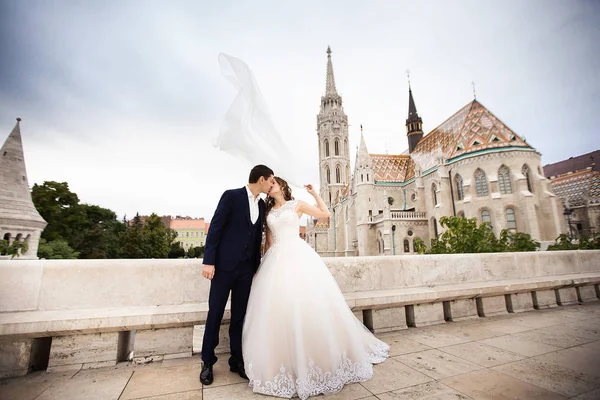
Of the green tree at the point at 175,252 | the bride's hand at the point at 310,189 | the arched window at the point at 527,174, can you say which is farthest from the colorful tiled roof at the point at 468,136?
the green tree at the point at 175,252

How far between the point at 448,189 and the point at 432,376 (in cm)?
3103

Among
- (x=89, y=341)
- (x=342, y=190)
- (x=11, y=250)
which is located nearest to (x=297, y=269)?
(x=89, y=341)

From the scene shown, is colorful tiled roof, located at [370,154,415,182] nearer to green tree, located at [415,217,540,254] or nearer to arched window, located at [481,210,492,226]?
arched window, located at [481,210,492,226]

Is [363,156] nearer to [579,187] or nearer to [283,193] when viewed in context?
[579,187]

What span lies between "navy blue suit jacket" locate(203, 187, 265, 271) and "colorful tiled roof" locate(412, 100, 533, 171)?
103 feet

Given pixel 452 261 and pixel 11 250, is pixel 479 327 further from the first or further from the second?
pixel 11 250

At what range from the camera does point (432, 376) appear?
2307 millimetres

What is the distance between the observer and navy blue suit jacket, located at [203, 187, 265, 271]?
2.45 metres

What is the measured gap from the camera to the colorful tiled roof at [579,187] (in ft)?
110

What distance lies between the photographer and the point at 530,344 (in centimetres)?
304

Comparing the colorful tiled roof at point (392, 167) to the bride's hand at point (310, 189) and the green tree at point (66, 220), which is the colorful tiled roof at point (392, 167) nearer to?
the bride's hand at point (310, 189)

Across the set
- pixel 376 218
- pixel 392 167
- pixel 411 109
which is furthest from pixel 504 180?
pixel 411 109

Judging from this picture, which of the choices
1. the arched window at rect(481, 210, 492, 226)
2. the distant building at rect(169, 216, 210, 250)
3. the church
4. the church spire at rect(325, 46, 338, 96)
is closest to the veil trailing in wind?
the church

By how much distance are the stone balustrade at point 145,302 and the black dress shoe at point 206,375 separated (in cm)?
52
